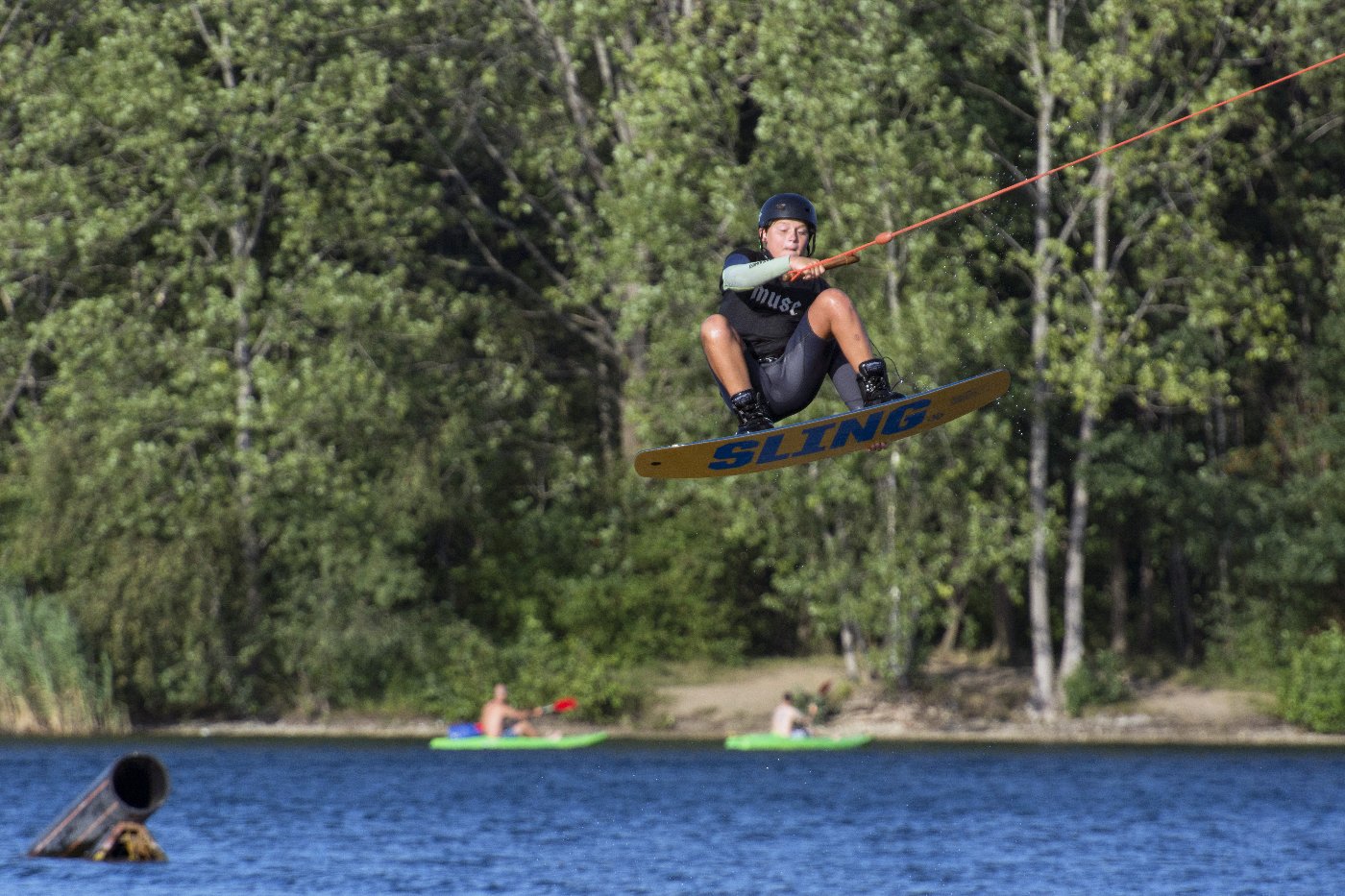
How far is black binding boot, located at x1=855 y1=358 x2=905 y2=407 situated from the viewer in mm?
11461

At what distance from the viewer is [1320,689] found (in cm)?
3306

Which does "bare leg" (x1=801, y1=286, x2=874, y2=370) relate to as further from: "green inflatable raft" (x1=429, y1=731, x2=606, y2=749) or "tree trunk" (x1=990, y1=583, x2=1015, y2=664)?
"tree trunk" (x1=990, y1=583, x2=1015, y2=664)

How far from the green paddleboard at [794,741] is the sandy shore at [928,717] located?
1.51 m

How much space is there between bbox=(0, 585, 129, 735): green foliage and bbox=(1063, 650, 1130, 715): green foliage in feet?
48.9

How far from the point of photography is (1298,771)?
2994cm

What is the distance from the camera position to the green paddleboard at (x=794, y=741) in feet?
106

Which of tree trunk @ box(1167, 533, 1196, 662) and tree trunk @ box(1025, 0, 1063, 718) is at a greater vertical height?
tree trunk @ box(1025, 0, 1063, 718)

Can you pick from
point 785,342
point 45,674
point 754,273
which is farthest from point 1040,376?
point 754,273

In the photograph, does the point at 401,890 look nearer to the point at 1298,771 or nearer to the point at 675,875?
the point at 675,875

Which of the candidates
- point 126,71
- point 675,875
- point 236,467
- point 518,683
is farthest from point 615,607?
point 675,875

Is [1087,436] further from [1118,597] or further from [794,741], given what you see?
[794,741]

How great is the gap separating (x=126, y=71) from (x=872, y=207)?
1225 centimetres

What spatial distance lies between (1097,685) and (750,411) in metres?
23.5

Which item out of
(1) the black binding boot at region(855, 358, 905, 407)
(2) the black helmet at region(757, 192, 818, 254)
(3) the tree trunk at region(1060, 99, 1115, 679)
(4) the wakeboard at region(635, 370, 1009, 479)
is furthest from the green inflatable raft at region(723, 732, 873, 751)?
(2) the black helmet at region(757, 192, 818, 254)
